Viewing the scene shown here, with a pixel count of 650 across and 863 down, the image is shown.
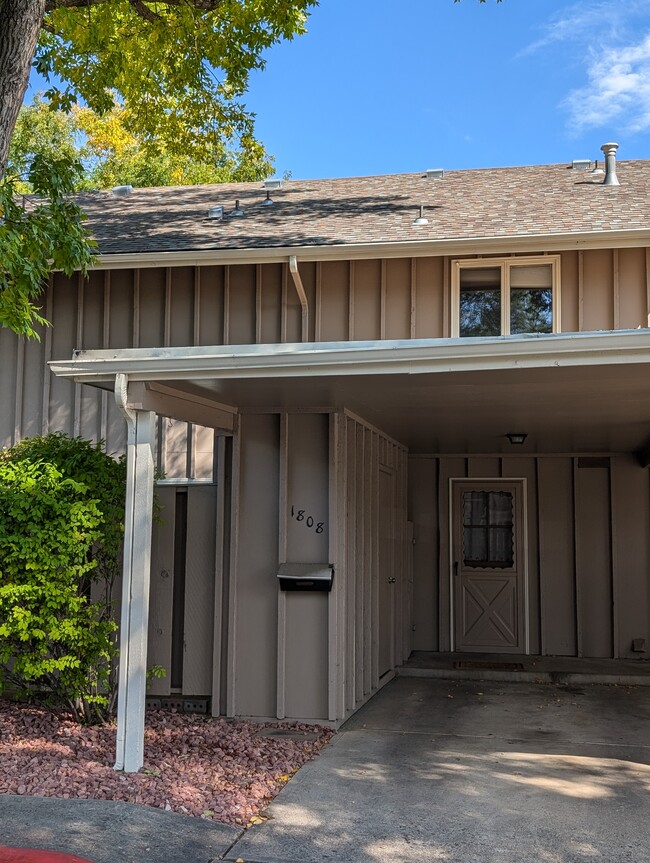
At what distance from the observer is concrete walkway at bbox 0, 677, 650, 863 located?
443cm

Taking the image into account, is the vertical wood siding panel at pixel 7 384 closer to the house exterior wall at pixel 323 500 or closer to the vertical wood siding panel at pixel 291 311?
the house exterior wall at pixel 323 500

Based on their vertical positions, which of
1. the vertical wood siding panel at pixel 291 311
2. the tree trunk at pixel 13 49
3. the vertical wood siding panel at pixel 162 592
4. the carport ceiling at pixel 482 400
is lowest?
the vertical wood siding panel at pixel 162 592

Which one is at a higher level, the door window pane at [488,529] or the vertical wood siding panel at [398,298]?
the vertical wood siding panel at [398,298]

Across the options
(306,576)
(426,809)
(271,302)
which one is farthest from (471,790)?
(271,302)

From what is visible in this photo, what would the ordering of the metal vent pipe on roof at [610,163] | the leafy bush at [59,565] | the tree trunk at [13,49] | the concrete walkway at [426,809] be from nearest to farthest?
1. the concrete walkway at [426,809]
2. the tree trunk at [13,49]
3. the leafy bush at [59,565]
4. the metal vent pipe on roof at [610,163]

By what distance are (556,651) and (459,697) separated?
113 inches

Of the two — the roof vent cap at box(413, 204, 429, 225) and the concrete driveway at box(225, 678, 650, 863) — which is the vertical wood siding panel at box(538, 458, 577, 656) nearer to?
the concrete driveway at box(225, 678, 650, 863)

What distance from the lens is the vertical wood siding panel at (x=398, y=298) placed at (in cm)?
918

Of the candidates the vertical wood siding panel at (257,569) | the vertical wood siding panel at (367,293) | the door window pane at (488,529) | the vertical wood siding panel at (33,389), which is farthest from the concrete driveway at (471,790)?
the vertical wood siding panel at (33,389)

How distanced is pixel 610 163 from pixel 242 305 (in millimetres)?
5086

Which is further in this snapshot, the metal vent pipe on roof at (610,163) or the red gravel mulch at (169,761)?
the metal vent pipe on roof at (610,163)

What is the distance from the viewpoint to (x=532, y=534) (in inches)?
448

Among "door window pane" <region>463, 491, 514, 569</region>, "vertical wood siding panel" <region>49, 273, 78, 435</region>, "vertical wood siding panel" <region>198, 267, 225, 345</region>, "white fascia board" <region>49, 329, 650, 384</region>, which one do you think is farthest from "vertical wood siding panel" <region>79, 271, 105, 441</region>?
"door window pane" <region>463, 491, 514, 569</region>

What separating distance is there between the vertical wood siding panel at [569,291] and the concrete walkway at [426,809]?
4.05 m
